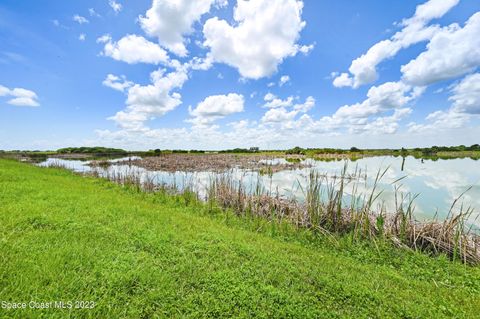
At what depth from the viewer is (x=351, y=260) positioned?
16.6 feet

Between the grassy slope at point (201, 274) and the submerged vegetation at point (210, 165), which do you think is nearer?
the grassy slope at point (201, 274)

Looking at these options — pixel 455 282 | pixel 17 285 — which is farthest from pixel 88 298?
pixel 455 282

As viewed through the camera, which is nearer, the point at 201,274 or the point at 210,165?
the point at 201,274

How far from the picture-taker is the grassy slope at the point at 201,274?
302 centimetres

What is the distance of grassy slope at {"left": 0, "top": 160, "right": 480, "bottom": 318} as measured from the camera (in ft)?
9.92

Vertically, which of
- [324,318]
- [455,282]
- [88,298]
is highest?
[88,298]

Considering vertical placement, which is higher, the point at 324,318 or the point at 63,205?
the point at 63,205

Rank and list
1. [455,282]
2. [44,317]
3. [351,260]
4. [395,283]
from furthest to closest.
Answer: [351,260] < [455,282] < [395,283] < [44,317]

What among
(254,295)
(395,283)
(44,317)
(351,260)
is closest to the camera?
(44,317)

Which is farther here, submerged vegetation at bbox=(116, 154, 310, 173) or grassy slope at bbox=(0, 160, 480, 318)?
submerged vegetation at bbox=(116, 154, 310, 173)

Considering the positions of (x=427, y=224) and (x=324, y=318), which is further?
(x=427, y=224)

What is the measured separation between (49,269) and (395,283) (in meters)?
A: 5.30

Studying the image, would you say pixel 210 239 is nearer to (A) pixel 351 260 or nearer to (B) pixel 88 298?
(B) pixel 88 298

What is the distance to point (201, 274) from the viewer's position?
3.68 meters
